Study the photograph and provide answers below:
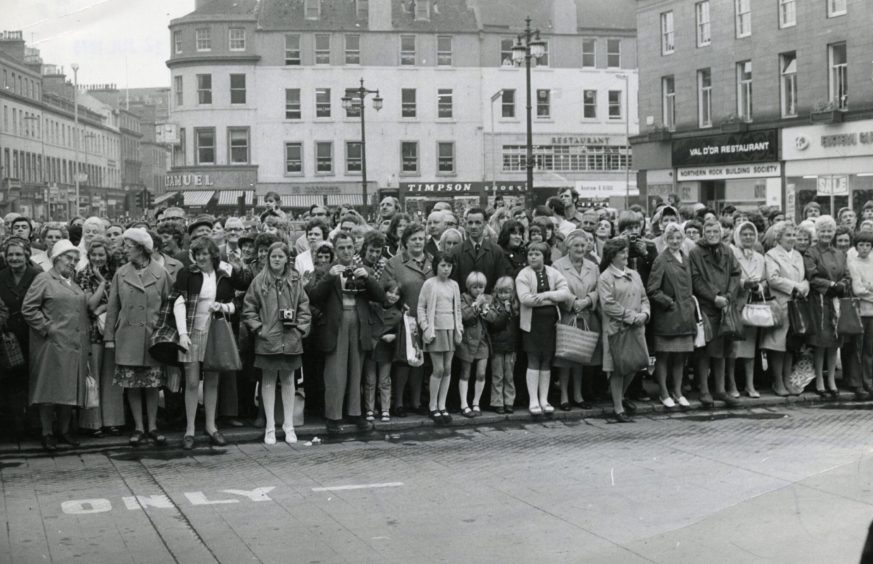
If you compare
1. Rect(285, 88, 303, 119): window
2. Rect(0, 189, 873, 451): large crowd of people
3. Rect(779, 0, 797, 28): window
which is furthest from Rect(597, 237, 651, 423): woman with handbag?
Rect(285, 88, 303, 119): window

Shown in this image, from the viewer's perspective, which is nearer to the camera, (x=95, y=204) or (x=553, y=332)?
(x=553, y=332)

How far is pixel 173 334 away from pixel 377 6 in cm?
5688

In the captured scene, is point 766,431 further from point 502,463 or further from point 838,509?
point 838,509

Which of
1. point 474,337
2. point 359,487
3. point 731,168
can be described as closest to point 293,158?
point 731,168

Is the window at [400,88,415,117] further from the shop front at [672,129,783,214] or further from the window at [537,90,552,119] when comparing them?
the shop front at [672,129,783,214]

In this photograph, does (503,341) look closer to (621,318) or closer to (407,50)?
(621,318)

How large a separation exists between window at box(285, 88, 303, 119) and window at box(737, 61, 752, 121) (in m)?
31.7

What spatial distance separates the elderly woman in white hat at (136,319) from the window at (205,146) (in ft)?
182

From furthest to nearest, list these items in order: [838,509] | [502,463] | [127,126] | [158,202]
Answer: [127,126] → [158,202] → [502,463] → [838,509]

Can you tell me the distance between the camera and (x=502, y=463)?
32.0ft

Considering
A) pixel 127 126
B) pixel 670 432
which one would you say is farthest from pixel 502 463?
pixel 127 126

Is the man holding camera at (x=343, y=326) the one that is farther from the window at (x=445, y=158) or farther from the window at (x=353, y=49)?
the window at (x=353, y=49)

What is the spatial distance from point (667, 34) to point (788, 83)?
22.6 ft

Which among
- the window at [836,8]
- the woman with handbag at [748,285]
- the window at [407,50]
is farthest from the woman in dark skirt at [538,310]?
the window at [407,50]
